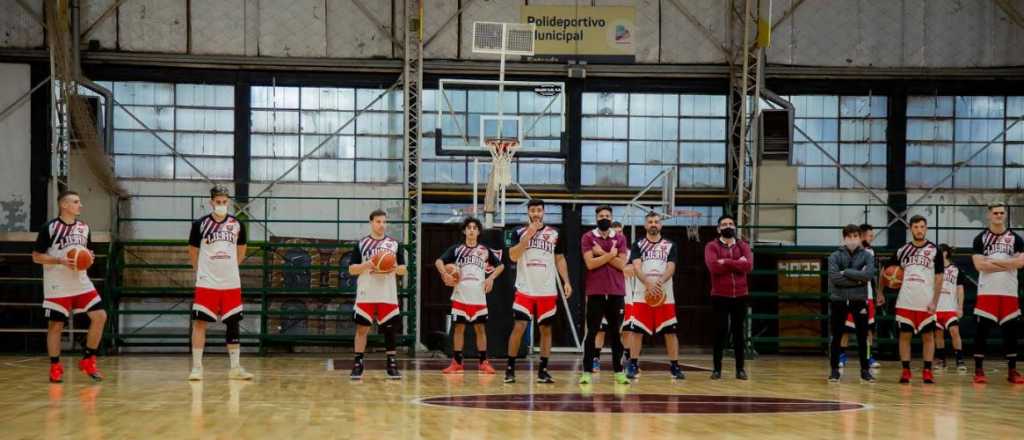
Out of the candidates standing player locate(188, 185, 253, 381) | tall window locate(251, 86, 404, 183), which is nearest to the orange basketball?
standing player locate(188, 185, 253, 381)

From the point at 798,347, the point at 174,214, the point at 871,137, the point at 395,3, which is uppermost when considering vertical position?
the point at 395,3

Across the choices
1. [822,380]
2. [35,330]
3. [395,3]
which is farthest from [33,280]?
[822,380]

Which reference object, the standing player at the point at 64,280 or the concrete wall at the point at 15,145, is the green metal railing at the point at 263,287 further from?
the standing player at the point at 64,280

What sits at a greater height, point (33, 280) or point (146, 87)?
point (146, 87)

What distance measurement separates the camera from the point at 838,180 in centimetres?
2375

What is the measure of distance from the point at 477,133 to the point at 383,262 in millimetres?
10278

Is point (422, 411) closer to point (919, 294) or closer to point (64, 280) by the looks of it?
point (64, 280)

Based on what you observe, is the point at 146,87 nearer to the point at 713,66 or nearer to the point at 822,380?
the point at 713,66

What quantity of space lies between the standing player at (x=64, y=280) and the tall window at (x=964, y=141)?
15.8 meters

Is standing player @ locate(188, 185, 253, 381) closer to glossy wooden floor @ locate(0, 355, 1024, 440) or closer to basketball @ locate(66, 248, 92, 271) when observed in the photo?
glossy wooden floor @ locate(0, 355, 1024, 440)

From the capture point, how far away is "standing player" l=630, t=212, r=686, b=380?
1430cm

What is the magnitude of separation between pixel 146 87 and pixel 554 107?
7451mm

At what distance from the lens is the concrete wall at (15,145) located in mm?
22062

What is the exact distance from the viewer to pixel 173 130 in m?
22.9
